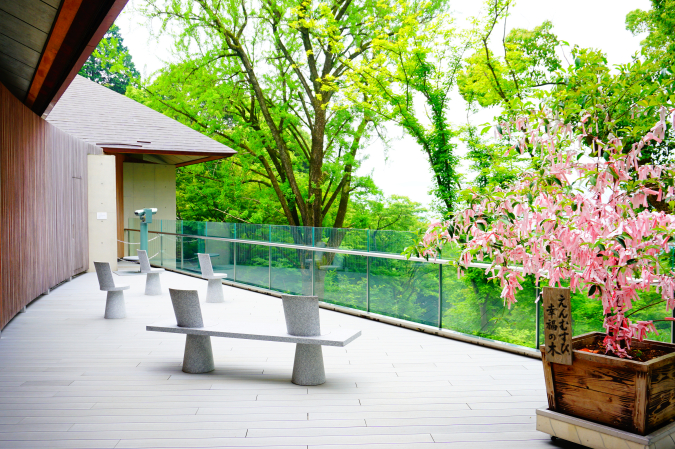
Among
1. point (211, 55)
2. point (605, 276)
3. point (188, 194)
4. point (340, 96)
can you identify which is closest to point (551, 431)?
point (605, 276)

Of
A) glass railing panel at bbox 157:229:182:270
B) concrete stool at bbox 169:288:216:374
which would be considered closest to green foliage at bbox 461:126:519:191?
glass railing panel at bbox 157:229:182:270

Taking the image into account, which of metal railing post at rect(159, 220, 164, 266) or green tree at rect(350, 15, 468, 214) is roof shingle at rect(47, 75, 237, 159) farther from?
green tree at rect(350, 15, 468, 214)

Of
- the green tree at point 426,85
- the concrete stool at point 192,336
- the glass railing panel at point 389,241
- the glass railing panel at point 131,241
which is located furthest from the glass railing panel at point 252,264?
the green tree at point 426,85

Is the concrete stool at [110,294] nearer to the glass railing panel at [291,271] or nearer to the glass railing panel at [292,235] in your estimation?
Answer: the glass railing panel at [291,271]

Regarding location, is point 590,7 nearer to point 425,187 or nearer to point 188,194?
point 425,187

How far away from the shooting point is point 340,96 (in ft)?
69.3

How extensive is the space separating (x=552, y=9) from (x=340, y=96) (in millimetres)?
8342

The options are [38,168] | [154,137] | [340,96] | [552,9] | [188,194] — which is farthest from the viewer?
[188,194]

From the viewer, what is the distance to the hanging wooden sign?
3.54 metres

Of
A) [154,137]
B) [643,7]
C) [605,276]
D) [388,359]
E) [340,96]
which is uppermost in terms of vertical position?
[643,7]

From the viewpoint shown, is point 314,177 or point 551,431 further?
point 314,177

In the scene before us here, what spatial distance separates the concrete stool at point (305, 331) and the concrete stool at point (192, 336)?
942mm

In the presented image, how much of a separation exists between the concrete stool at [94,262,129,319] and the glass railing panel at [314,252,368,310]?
3.22 m

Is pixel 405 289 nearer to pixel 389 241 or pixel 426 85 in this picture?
pixel 389 241
